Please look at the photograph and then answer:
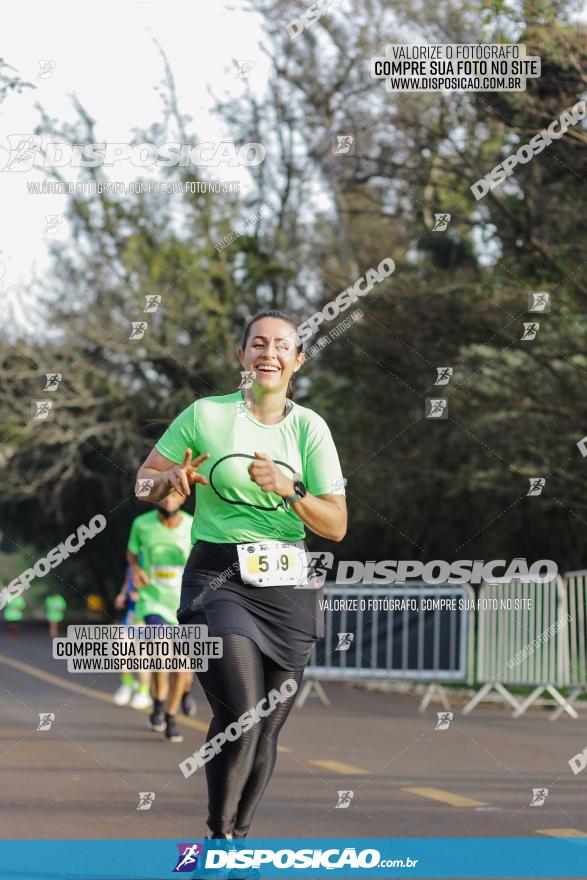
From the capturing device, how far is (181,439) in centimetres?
496

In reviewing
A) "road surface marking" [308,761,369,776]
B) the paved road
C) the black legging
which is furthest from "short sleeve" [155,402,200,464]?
"road surface marking" [308,761,369,776]

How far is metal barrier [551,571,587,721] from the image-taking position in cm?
1271

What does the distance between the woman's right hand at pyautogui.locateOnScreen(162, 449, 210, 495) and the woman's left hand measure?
0.71ft

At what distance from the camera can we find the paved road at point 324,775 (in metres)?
6.60

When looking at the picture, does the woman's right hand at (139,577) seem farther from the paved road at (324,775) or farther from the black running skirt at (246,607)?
the black running skirt at (246,607)

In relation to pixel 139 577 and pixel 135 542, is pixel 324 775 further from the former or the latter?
pixel 135 542

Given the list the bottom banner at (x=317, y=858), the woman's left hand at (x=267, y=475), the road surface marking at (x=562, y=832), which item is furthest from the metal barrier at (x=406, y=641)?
the woman's left hand at (x=267, y=475)

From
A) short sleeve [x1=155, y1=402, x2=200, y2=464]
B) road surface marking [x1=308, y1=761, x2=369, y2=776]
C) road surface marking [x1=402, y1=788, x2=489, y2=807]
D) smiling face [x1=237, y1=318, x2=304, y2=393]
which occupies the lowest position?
road surface marking [x1=402, y1=788, x2=489, y2=807]

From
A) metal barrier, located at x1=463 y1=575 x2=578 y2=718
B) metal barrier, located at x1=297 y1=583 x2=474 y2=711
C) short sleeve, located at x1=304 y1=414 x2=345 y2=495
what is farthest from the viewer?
metal barrier, located at x1=297 y1=583 x2=474 y2=711

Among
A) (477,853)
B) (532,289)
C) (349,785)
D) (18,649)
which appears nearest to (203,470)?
(477,853)

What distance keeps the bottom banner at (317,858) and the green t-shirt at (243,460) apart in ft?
3.42

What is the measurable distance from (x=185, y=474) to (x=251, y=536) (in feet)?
1.08

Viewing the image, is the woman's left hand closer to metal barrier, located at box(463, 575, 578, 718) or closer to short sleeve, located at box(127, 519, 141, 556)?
short sleeve, located at box(127, 519, 141, 556)

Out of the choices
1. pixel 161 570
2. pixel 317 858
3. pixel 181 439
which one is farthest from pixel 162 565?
pixel 181 439
